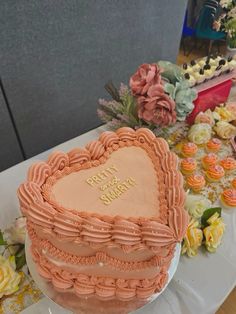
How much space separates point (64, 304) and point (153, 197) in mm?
292

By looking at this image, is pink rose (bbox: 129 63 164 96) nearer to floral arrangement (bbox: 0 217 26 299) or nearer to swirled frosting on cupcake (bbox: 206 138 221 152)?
swirled frosting on cupcake (bbox: 206 138 221 152)

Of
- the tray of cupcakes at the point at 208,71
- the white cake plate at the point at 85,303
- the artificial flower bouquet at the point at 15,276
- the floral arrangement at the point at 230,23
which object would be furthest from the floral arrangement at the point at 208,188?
the floral arrangement at the point at 230,23

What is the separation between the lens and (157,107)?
3.11 feet

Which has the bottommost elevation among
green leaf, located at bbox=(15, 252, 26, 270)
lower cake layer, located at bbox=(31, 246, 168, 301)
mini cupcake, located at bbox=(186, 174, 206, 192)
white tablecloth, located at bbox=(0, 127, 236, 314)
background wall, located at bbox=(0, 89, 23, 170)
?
background wall, located at bbox=(0, 89, 23, 170)

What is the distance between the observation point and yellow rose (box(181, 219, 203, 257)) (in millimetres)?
758

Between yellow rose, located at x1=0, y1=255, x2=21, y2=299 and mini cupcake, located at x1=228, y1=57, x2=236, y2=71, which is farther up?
mini cupcake, located at x1=228, y1=57, x2=236, y2=71

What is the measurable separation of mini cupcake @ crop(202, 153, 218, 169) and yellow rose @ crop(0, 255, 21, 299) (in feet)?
2.23

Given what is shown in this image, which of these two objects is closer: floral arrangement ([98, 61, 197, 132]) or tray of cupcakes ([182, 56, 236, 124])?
floral arrangement ([98, 61, 197, 132])

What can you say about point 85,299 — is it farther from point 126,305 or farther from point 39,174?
point 39,174

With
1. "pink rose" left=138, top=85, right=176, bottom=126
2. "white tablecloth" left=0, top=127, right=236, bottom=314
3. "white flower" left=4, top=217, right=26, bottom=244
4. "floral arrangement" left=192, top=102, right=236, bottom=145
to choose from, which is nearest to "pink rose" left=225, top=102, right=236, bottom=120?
"floral arrangement" left=192, top=102, right=236, bottom=145

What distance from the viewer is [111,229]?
1.80ft

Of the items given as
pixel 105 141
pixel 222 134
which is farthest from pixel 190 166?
pixel 105 141

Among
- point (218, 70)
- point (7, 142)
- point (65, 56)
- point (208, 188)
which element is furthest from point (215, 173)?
point (7, 142)

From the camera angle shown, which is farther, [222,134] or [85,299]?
[222,134]
